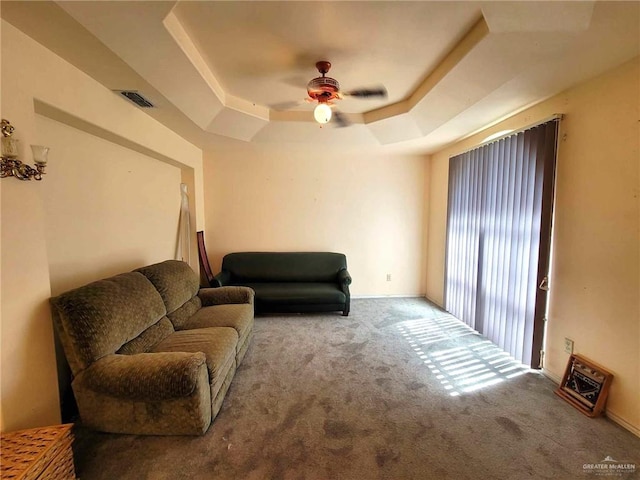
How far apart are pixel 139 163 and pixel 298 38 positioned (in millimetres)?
2221

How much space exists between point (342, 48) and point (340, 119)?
1.15 metres

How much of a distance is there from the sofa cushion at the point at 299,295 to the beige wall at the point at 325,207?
2.93ft

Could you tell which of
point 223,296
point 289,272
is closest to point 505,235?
point 289,272

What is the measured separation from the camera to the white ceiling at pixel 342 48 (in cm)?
150

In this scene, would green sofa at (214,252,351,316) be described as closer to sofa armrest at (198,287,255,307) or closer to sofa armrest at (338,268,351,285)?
sofa armrest at (338,268,351,285)

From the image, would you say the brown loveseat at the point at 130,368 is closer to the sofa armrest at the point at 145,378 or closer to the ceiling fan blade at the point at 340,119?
the sofa armrest at the point at 145,378

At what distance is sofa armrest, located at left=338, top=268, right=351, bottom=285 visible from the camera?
396cm

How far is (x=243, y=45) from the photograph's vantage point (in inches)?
76.4

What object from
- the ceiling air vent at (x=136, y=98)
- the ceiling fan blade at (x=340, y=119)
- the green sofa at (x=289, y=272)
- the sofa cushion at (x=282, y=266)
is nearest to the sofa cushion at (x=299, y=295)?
the green sofa at (x=289, y=272)

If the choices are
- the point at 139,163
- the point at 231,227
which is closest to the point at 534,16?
the point at 139,163

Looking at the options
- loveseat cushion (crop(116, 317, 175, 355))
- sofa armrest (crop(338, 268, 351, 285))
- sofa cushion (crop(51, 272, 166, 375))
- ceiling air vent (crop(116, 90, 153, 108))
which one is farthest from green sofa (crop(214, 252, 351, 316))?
ceiling air vent (crop(116, 90, 153, 108))

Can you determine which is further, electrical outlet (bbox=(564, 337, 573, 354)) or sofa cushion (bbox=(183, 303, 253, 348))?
sofa cushion (bbox=(183, 303, 253, 348))

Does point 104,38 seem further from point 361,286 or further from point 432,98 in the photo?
point 361,286

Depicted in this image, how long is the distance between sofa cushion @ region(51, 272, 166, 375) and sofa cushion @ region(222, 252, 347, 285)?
2.11 meters
